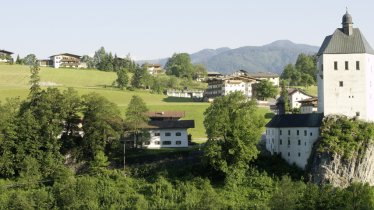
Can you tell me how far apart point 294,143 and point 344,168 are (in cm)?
777

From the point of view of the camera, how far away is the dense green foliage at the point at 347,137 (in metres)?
69.2

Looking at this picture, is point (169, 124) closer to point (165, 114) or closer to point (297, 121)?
point (165, 114)

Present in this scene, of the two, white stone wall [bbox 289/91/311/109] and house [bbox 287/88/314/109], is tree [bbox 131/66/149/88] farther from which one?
white stone wall [bbox 289/91/311/109]

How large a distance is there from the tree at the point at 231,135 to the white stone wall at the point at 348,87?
8.72 metres

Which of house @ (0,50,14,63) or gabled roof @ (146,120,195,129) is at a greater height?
house @ (0,50,14,63)

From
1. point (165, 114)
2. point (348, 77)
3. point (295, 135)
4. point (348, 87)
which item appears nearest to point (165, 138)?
point (165, 114)

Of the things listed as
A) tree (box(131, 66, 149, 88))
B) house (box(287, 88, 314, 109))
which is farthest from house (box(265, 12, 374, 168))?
tree (box(131, 66, 149, 88))

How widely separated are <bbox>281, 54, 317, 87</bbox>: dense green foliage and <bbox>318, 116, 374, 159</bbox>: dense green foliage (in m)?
91.0

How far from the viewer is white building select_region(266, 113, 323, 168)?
241 feet

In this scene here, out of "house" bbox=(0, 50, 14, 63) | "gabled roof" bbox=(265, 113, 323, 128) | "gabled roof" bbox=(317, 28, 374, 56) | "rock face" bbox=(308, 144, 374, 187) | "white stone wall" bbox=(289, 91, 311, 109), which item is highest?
"house" bbox=(0, 50, 14, 63)

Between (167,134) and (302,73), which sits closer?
(167,134)

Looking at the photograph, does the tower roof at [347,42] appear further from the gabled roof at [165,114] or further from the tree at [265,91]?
the tree at [265,91]

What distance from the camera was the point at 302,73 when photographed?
17000 centimetres

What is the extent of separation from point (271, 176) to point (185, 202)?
11.9 meters
